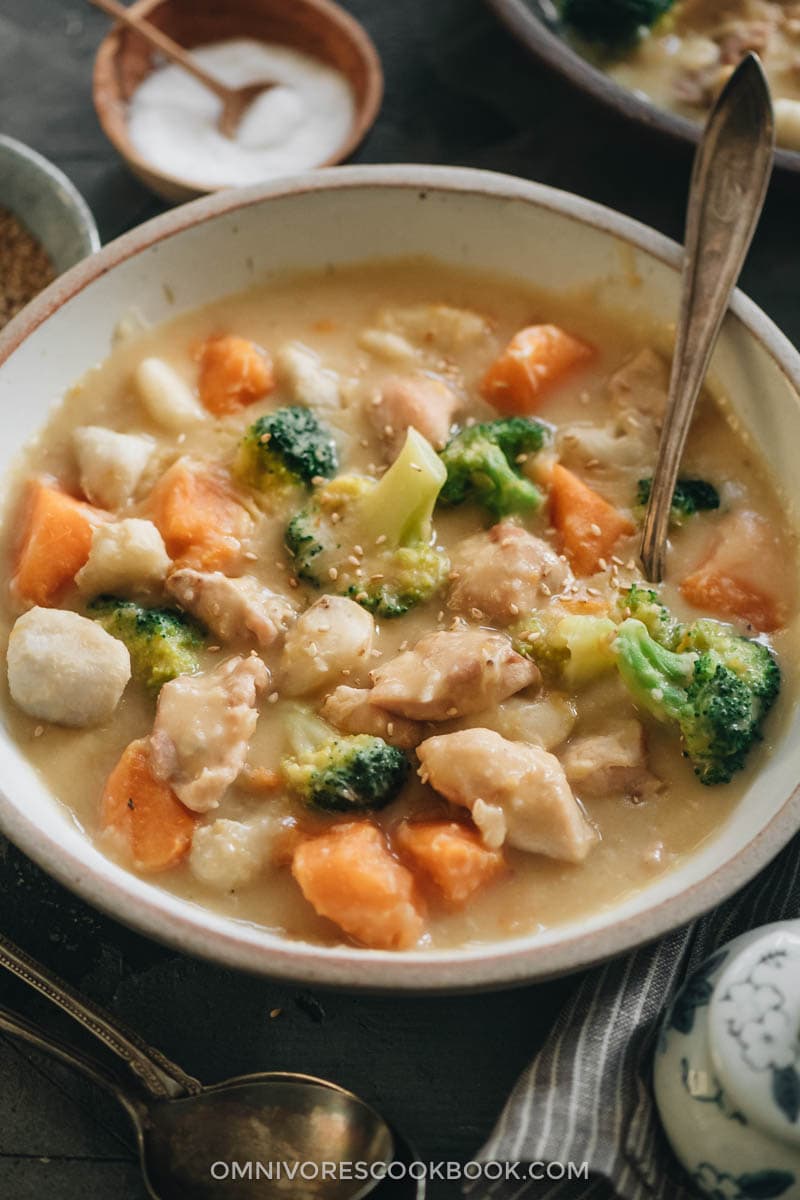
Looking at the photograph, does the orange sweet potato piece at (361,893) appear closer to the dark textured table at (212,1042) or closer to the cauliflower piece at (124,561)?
the dark textured table at (212,1042)

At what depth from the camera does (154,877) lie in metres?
2.75

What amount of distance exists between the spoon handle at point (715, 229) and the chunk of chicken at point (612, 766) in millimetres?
466

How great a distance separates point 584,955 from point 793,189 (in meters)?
2.43

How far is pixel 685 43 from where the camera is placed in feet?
14.5

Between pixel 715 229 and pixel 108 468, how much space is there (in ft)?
5.42

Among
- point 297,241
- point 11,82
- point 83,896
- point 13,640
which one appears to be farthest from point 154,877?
point 11,82

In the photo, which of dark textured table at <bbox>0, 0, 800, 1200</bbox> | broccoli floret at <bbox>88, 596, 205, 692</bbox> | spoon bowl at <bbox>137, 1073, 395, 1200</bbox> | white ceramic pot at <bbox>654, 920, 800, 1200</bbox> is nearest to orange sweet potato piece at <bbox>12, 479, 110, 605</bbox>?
broccoli floret at <bbox>88, 596, 205, 692</bbox>

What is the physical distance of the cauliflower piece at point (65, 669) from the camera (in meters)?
2.86

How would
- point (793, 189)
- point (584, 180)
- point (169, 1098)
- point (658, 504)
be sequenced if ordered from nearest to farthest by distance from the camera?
point (169, 1098)
point (658, 504)
point (793, 189)
point (584, 180)

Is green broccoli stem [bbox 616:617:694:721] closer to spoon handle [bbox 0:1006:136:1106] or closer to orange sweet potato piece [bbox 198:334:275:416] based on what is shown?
orange sweet potato piece [bbox 198:334:275:416]

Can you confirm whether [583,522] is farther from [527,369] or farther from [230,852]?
[230,852]

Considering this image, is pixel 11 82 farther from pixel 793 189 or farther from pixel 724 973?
pixel 724 973

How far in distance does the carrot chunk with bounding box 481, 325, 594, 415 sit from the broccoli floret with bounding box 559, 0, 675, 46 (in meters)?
1.49

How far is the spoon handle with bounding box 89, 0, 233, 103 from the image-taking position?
407cm
